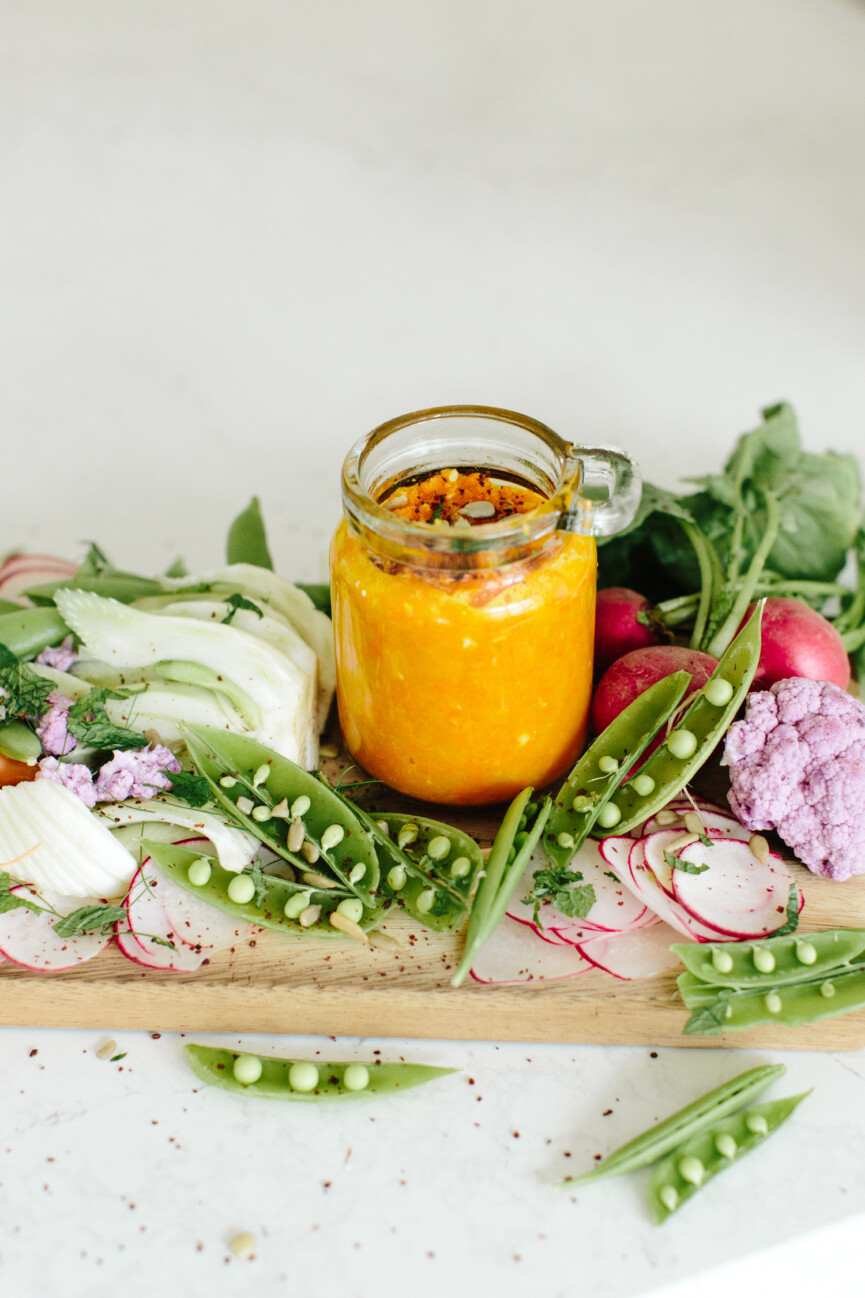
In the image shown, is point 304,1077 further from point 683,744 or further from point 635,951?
point 683,744

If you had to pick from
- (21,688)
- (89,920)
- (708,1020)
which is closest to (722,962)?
(708,1020)

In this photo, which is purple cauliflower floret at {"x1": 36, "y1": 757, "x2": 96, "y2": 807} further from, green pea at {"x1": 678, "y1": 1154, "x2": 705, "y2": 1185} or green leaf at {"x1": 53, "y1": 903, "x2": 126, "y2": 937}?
green pea at {"x1": 678, "y1": 1154, "x2": 705, "y2": 1185}

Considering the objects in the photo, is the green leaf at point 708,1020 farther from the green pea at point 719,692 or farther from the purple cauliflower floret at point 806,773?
the green pea at point 719,692

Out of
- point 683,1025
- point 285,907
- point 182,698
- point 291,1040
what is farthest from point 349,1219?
point 182,698

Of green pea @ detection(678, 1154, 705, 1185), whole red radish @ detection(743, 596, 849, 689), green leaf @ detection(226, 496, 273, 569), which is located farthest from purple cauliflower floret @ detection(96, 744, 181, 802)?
whole red radish @ detection(743, 596, 849, 689)

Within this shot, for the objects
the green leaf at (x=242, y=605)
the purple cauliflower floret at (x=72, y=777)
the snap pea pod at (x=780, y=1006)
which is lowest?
the purple cauliflower floret at (x=72, y=777)

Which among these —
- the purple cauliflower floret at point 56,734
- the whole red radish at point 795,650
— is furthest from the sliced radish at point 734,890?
the purple cauliflower floret at point 56,734
